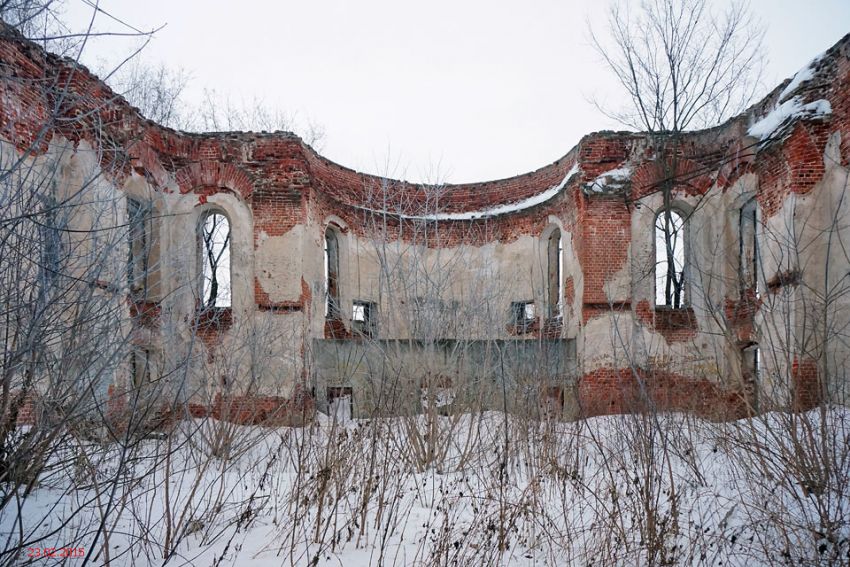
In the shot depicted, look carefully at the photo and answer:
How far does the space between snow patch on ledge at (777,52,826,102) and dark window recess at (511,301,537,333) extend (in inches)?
248

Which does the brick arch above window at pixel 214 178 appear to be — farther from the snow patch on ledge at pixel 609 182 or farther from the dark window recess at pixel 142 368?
the snow patch on ledge at pixel 609 182

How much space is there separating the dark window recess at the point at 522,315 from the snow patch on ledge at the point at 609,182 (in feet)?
10.4

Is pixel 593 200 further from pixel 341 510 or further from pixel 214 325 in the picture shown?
pixel 341 510

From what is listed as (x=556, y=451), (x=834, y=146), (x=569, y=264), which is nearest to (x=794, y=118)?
(x=834, y=146)

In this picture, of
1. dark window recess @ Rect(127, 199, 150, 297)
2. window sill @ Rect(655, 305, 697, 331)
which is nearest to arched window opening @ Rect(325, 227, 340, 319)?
dark window recess @ Rect(127, 199, 150, 297)

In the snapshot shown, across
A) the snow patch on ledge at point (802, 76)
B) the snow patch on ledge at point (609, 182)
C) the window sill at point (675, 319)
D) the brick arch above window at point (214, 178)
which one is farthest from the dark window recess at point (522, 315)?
the brick arch above window at point (214, 178)

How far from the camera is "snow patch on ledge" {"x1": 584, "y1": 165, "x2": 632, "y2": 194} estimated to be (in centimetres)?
1094

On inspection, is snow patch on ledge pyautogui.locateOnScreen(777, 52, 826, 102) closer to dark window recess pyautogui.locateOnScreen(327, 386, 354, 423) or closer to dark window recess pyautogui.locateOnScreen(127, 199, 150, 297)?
dark window recess pyautogui.locateOnScreen(327, 386, 354, 423)

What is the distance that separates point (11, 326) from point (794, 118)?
9964 millimetres

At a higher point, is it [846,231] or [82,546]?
[846,231]

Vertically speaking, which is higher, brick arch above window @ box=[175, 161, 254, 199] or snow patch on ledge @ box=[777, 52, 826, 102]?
snow patch on ledge @ box=[777, 52, 826, 102]

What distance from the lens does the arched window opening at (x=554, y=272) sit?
1263 cm

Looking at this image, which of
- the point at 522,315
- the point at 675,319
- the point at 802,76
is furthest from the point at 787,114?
the point at 522,315

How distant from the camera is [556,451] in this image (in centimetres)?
523
